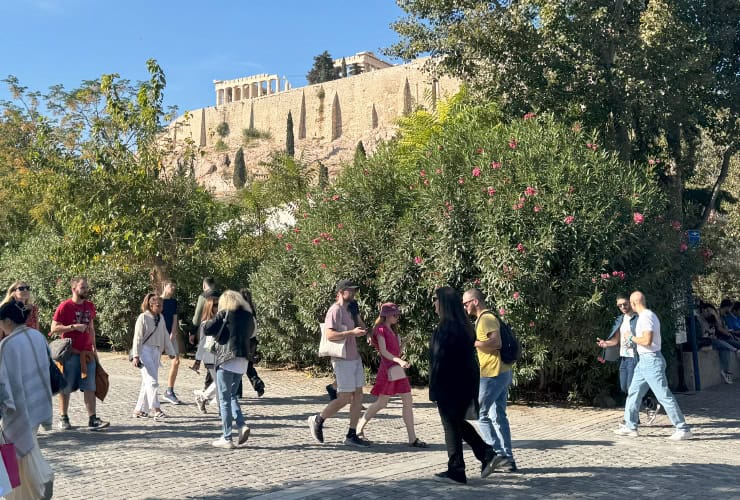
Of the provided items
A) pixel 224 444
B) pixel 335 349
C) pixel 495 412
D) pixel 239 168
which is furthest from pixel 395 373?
pixel 239 168

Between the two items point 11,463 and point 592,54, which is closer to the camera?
point 11,463

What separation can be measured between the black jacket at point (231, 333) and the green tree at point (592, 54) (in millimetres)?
7915

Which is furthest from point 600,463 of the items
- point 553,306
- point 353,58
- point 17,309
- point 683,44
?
point 353,58

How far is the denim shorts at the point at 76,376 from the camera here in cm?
895

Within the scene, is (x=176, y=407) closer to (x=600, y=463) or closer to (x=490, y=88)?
(x=600, y=463)

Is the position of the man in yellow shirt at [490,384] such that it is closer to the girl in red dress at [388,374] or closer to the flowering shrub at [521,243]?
the girl in red dress at [388,374]

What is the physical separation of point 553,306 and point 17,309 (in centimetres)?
720

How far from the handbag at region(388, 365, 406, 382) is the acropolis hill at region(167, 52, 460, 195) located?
88552 mm

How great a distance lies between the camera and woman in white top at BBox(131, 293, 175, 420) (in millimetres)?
9875

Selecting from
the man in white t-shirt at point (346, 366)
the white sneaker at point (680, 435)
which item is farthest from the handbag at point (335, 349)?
the white sneaker at point (680, 435)

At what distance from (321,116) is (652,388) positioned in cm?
11291

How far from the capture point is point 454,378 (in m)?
6.61

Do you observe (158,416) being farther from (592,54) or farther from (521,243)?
(592,54)

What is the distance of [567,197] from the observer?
10531 millimetres
